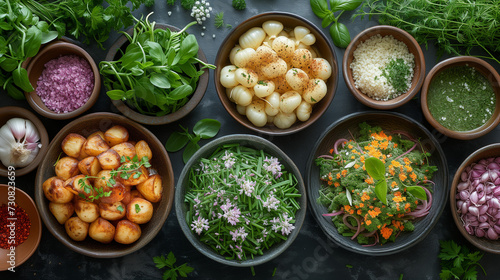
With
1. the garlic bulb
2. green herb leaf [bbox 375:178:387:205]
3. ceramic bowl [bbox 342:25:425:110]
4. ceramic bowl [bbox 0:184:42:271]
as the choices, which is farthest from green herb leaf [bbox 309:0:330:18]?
ceramic bowl [bbox 0:184:42:271]

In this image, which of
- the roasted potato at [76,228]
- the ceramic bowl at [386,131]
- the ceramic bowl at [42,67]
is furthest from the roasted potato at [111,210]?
the ceramic bowl at [386,131]

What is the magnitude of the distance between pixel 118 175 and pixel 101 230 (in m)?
0.25

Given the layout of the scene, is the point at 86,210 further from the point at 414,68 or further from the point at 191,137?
the point at 414,68

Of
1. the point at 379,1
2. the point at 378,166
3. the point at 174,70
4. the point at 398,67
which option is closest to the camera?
the point at 378,166

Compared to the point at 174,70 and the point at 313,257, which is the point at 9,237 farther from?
the point at 313,257

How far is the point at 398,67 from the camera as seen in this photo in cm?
190

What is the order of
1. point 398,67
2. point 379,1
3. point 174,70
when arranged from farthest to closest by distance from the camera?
point 379,1 → point 398,67 → point 174,70

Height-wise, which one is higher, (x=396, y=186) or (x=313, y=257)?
(x=396, y=186)

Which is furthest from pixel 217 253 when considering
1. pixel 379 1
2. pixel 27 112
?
pixel 379 1

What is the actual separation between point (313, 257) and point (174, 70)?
45.1 inches

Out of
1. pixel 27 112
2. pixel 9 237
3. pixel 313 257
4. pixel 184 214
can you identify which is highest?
pixel 27 112

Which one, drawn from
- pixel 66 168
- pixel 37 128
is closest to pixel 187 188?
pixel 66 168

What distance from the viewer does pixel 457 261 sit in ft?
6.31

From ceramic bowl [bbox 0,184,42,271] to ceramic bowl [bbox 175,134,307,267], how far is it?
2.15ft
